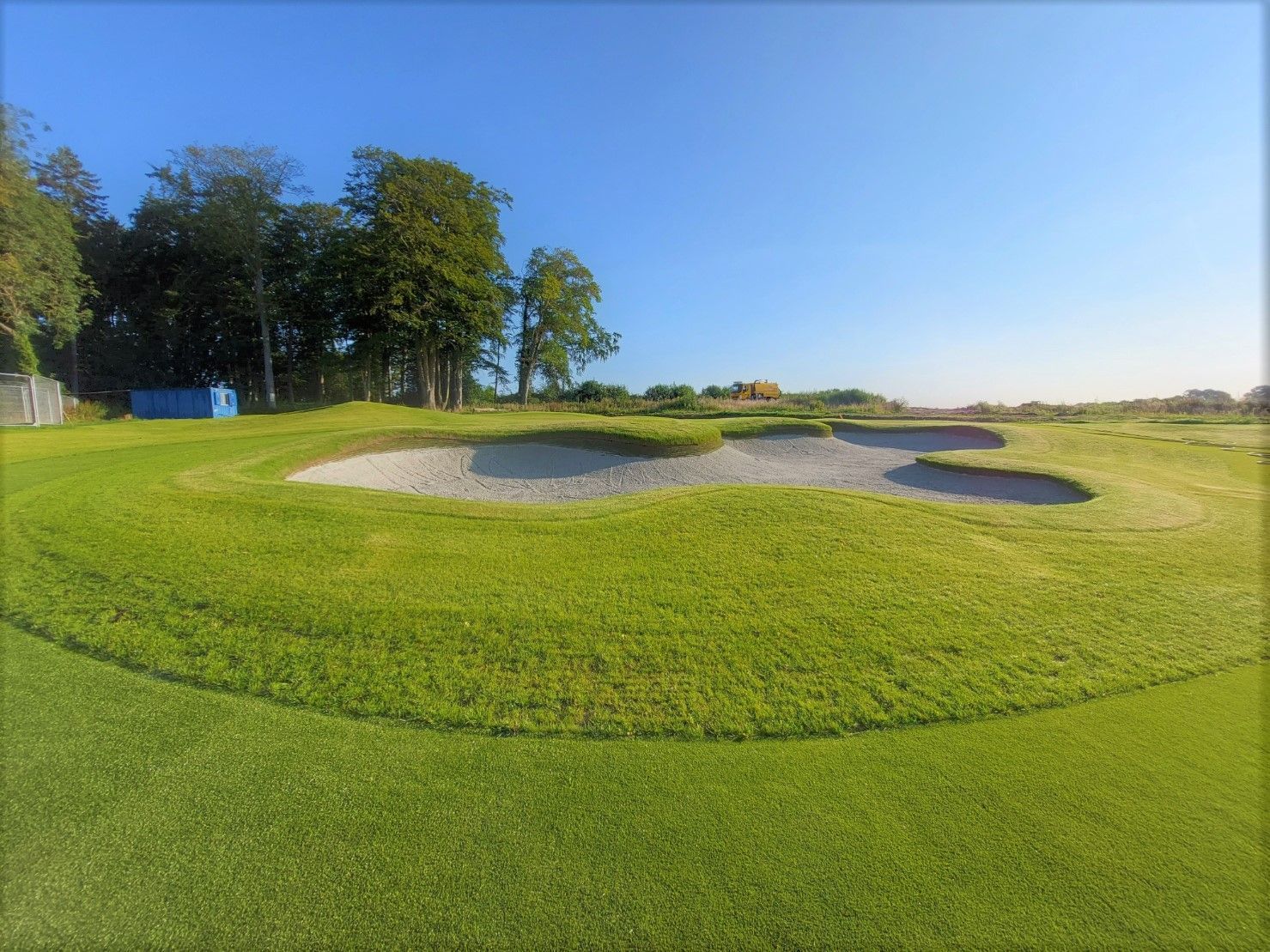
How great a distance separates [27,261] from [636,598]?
3639 centimetres

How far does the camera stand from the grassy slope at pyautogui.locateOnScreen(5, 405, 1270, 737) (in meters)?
3.53

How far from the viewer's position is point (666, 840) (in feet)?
7.52

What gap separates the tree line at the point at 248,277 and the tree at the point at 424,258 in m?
0.11

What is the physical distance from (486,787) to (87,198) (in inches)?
2182

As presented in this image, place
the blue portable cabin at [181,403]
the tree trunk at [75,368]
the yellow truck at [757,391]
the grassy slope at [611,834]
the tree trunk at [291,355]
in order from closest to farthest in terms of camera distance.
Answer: the grassy slope at [611,834]
the blue portable cabin at [181,403]
the tree trunk at [75,368]
the tree trunk at [291,355]
the yellow truck at [757,391]

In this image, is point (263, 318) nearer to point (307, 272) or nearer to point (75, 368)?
point (307, 272)

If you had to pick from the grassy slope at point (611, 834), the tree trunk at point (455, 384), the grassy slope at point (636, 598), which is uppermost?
the tree trunk at point (455, 384)

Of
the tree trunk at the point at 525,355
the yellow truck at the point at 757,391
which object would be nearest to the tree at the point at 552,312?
the tree trunk at the point at 525,355

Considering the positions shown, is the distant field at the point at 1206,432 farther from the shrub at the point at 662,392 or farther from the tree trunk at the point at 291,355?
the tree trunk at the point at 291,355

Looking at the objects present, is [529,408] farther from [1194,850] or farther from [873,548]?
[1194,850]

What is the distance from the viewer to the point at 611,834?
2.32m

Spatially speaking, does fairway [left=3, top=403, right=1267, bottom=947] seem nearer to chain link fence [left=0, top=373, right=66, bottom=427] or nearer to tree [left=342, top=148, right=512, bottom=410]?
chain link fence [left=0, top=373, right=66, bottom=427]

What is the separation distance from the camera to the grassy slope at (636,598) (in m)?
3.53

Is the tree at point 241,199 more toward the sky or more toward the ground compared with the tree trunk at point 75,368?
more toward the sky
